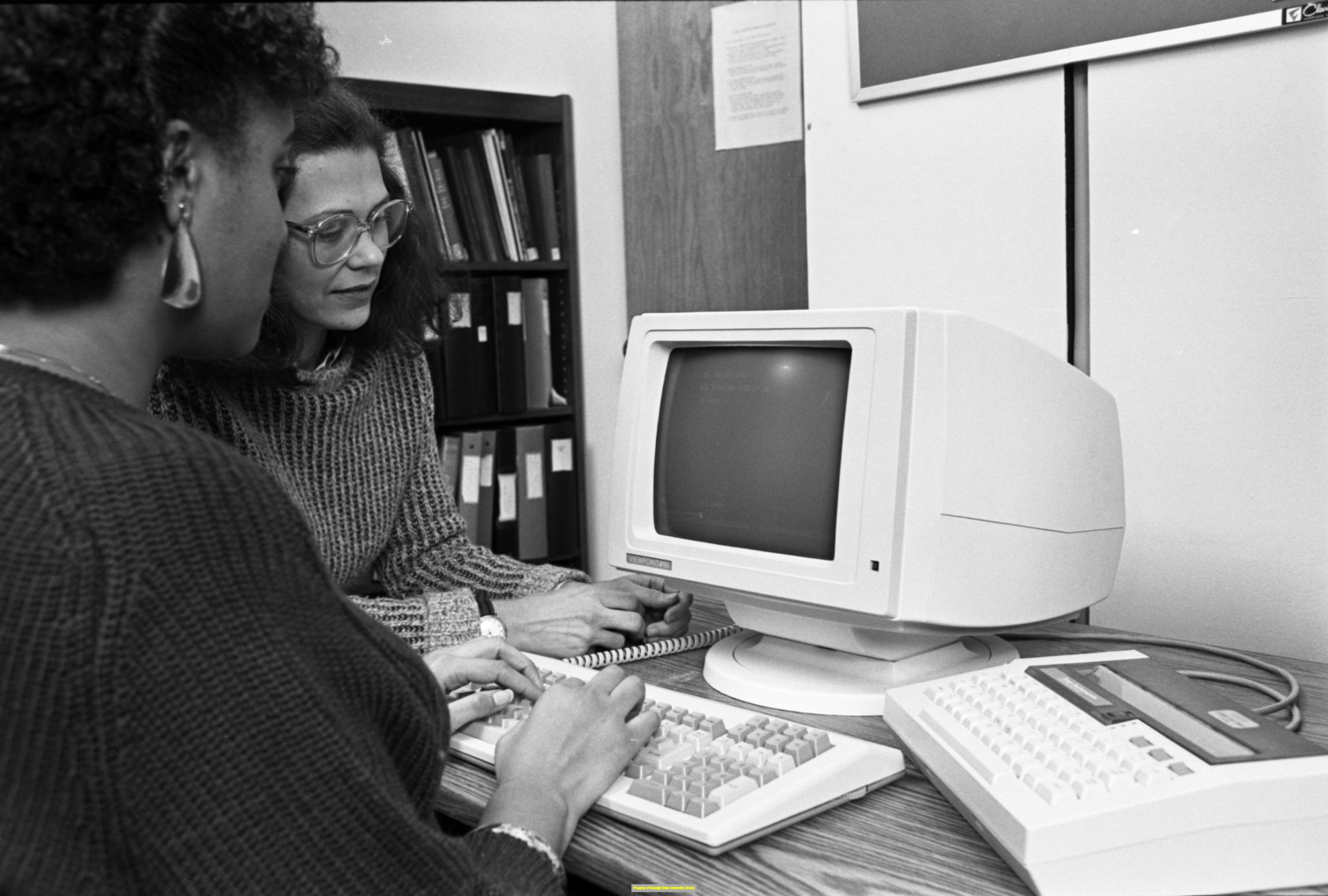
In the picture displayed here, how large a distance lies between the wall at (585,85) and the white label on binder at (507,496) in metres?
0.28

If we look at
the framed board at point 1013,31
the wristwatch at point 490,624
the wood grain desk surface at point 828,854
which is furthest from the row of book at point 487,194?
the wood grain desk surface at point 828,854

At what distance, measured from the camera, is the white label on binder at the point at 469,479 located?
2.97 metres

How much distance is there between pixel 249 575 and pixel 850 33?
1.58m

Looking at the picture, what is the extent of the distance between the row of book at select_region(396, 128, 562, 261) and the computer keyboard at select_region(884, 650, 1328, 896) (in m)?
2.28

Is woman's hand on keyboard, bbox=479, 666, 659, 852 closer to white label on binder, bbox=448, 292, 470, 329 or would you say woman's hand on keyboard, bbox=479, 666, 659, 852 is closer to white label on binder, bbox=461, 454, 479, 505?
white label on binder, bbox=448, 292, 470, 329

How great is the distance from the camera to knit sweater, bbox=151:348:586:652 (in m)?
1.42

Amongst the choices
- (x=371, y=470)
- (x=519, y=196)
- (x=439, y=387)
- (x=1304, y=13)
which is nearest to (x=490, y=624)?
(x=371, y=470)

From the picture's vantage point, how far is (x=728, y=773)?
0.88 metres

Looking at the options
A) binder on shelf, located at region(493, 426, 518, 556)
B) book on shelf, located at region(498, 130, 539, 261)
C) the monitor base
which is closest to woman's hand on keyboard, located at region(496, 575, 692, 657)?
the monitor base

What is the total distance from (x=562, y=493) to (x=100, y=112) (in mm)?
2597

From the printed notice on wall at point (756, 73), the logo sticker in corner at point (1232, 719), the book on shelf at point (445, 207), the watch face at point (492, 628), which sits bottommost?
the watch face at point (492, 628)

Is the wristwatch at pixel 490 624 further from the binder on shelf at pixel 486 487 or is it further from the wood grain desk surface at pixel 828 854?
the binder on shelf at pixel 486 487

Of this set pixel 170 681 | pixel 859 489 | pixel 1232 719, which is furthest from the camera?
pixel 859 489

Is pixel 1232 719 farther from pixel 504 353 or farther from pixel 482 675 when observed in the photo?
pixel 504 353
